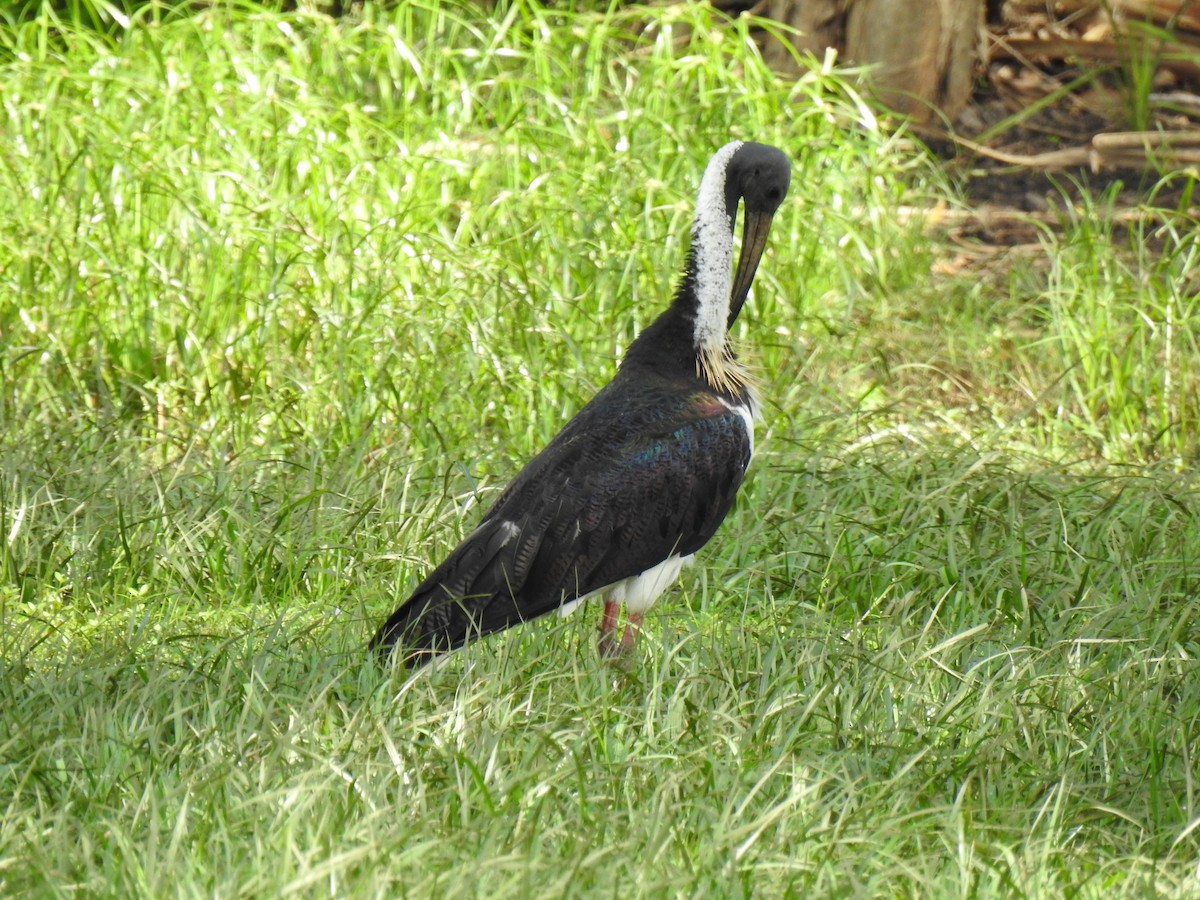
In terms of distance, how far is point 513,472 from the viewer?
17.2 feet

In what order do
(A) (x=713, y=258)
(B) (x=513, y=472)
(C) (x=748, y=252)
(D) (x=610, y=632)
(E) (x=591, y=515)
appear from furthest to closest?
(B) (x=513, y=472)
(C) (x=748, y=252)
(A) (x=713, y=258)
(D) (x=610, y=632)
(E) (x=591, y=515)

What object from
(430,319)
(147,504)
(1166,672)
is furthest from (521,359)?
(1166,672)

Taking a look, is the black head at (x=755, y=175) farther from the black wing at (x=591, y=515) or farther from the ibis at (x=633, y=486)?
the black wing at (x=591, y=515)

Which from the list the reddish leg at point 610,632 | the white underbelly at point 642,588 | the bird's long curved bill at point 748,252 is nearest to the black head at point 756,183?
the bird's long curved bill at point 748,252

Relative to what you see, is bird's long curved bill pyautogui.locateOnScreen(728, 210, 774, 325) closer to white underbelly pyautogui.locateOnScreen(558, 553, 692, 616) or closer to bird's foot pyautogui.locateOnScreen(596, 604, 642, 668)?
white underbelly pyautogui.locateOnScreen(558, 553, 692, 616)

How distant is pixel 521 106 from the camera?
23.0 feet

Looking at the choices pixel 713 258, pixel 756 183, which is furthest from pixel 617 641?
pixel 756 183

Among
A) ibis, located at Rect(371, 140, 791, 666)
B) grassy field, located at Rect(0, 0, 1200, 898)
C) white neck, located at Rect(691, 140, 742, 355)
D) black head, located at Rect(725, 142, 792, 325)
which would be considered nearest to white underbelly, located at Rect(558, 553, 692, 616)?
ibis, located at Rect(371, 140, 791, 666)

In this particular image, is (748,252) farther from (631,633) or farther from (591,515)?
(631,633)

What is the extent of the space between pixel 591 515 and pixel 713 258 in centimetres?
86

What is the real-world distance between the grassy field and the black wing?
0.44 ft

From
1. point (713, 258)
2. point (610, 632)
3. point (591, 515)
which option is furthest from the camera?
point (713, 258)

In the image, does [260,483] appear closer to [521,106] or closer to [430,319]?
[430,319]

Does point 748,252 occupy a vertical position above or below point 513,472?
above
